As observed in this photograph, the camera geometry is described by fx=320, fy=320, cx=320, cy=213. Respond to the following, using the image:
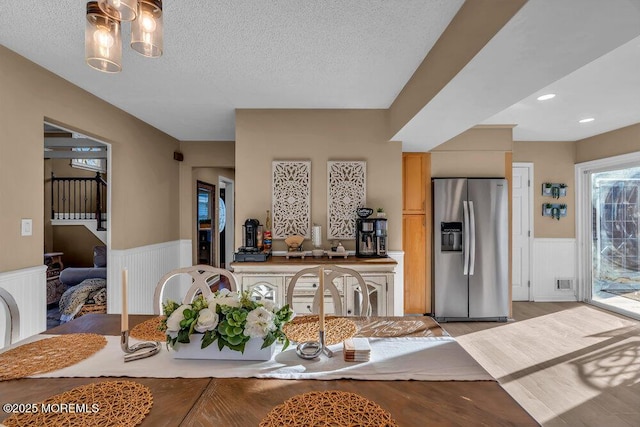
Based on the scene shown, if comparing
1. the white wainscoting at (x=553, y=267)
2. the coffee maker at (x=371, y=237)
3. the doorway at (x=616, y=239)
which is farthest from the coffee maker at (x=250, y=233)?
the doorway at (x=616, y=239)

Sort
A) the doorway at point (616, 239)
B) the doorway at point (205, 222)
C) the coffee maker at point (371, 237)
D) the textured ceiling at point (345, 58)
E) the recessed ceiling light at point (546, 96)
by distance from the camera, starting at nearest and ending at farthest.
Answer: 1. the textured ceiling at point (345, 58)
2. the recessed ceiling light at point (546, 96)
3. the coffee maker at point (371, 237)
4. the doorway at point (616, 239)
5. the doorway at point (205, 222)

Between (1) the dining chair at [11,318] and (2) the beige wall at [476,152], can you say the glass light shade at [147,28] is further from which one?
(2) the beige wall at [476,152]

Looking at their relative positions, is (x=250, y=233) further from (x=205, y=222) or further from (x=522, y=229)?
(x=522, y=229)

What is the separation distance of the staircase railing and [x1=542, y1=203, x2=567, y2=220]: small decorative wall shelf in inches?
301

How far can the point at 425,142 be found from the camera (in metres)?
3.71

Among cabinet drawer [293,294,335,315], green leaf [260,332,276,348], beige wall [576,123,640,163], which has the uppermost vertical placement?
beige wall [576,123,640,163]

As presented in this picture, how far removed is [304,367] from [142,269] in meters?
3.51

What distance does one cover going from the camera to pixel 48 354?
128 cm

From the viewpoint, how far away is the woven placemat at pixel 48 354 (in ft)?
3.81

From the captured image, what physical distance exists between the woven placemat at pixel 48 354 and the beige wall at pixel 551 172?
5618 mm

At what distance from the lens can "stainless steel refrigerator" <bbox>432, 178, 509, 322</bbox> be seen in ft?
13.4

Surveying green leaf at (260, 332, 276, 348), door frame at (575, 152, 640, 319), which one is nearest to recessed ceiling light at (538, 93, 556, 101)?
door frame at (575, 152, 640, 319)

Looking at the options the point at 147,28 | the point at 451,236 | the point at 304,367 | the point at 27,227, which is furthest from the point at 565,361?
the point at 27,227

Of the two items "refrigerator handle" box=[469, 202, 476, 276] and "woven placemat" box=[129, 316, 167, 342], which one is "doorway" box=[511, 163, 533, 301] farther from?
"woven placemat" box=[129, 316, 167, 342]
